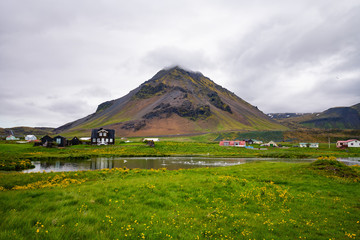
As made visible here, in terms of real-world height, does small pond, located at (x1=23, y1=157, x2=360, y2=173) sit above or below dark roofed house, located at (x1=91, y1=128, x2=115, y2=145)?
below

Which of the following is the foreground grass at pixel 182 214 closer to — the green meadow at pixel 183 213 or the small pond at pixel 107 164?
the green meadow at pixel 183 213

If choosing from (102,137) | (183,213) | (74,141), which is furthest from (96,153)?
(183,213)

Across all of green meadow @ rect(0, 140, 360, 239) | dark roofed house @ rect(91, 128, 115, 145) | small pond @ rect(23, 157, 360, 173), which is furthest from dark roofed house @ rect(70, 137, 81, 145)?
green meadow @ rect(0, 140, 360, 239)

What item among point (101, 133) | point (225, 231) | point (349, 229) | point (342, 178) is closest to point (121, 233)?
point (225, 231)

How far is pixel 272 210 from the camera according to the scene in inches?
470

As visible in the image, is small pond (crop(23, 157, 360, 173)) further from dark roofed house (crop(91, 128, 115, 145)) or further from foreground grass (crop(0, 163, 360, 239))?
dark roofed house (crop(91, 128, 115, 145))

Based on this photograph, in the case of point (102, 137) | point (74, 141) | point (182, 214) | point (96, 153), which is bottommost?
point (96, 153)

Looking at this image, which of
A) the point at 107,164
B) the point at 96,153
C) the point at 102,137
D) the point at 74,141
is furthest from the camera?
the point at 102,137

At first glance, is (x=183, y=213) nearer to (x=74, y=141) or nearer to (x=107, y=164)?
(x=107, y=164)

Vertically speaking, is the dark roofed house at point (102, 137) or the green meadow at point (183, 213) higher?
the dark roofed house at point (102, 137)

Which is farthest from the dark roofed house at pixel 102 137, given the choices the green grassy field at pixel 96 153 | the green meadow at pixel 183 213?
the green meadow at pixel 183 213

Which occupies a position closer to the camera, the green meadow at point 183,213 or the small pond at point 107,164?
the green meadow at point 183,213

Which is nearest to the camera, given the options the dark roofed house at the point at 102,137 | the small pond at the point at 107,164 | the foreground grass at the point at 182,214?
the foreground grass at the point at 182,214

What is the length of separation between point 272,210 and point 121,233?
9.14 meters
